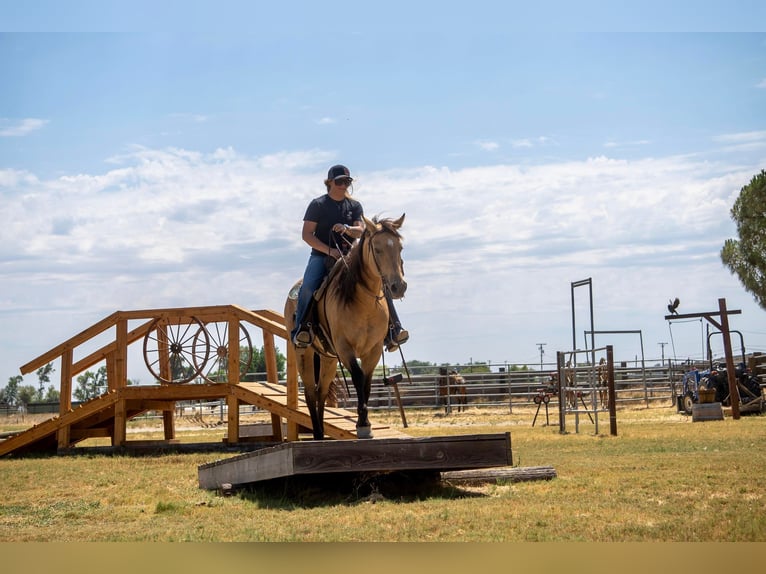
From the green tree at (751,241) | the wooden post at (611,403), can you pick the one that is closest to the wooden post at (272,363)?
the wooden post at (611,403)

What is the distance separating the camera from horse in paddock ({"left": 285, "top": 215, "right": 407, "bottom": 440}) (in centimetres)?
866

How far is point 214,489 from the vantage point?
33.7 ft

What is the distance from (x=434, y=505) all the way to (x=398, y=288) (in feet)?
6.40

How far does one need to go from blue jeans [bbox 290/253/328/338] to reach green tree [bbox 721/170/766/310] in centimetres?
2740

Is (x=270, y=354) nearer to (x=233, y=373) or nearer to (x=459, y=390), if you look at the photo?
(x=233, y=373)

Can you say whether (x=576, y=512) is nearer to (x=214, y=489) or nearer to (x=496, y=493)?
(x=496, y=493)

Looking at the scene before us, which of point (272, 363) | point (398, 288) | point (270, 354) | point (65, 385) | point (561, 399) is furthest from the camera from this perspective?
point (561, 399)

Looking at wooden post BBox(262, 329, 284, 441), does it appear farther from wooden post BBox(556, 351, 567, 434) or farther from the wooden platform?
the wooden platform

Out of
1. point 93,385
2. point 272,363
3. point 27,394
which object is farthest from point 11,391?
point 272,363

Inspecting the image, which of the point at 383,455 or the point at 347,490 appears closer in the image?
the point at 383,455

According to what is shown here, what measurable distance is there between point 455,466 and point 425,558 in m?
2.99

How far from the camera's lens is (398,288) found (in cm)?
841

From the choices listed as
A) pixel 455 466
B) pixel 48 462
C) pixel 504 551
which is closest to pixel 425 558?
pixel 504 551

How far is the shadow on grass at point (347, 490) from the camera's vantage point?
8.79 m
